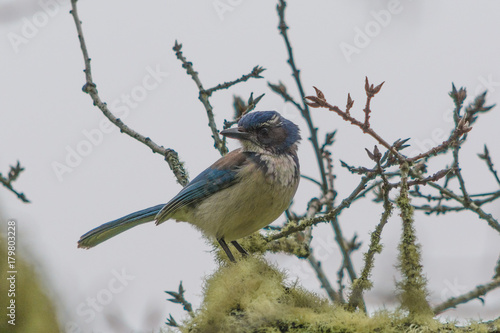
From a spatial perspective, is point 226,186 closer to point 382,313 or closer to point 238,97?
point 238,97

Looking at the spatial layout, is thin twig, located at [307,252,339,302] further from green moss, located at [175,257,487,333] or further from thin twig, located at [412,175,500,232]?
green moss, located at [175,257,487,333]

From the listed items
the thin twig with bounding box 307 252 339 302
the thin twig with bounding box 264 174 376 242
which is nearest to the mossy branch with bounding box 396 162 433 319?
the thin twig with bounding box 264 174 376 242

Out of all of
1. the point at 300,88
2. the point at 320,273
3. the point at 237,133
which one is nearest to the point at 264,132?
the point at 237,133

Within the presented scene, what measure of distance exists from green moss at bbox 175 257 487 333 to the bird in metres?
1.08

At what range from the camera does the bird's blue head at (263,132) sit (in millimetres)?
5062

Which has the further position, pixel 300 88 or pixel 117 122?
pixel 300 88

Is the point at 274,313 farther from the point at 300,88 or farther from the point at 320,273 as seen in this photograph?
the point at 300,88

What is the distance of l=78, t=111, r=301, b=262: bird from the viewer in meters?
4.57

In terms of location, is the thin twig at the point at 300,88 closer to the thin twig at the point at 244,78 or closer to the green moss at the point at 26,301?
the thin twig at the point at 244,78

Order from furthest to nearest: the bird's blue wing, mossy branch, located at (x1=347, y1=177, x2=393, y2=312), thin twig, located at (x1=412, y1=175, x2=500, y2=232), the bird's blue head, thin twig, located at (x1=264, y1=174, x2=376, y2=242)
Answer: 1. the bird's blue head
2. the bird's blue wing
3. thin twig, located at (x1=412, y1=175, x2=500, y2=232)
4. thin twig, located at (x1=264, y1=174, x2=376, y2=242)
5. mossy branch, located at (x1=347, y1=177, x2=393, y2=312)

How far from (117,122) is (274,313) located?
2.72 meters

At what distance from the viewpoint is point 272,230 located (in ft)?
16.1

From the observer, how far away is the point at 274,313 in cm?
272

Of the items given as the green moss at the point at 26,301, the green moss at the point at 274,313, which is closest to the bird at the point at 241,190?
the green moss at the point at 274,313
